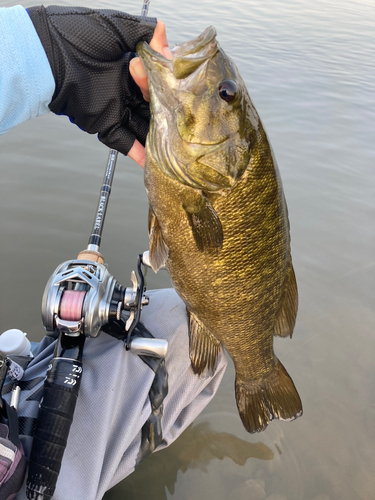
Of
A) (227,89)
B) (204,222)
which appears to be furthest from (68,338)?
(227,89)

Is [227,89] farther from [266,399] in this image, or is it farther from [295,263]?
[295,263]

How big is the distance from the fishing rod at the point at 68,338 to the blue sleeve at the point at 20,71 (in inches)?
25.0

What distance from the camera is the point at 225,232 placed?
1.44 metres

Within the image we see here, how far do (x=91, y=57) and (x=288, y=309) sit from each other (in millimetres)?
1399

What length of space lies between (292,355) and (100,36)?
2.17m

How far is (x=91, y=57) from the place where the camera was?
153 centimetres

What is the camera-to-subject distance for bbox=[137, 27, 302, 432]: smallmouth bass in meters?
1.40

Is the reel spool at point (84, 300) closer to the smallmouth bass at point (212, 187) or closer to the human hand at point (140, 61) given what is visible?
the smallmouth bass at point (212, 187)

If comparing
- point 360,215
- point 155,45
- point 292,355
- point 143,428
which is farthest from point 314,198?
point 143,428

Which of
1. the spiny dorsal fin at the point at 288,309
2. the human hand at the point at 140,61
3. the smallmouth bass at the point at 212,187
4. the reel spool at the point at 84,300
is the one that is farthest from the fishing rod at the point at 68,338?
the human hand at the point at 140,61

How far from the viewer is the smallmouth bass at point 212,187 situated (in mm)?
1397

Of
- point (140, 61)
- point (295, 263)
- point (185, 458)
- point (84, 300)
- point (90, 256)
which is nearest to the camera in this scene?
point (84, 300)

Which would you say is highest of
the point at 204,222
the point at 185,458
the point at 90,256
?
the point at 204,222

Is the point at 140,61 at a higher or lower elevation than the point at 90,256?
higher
